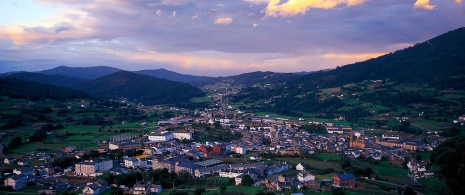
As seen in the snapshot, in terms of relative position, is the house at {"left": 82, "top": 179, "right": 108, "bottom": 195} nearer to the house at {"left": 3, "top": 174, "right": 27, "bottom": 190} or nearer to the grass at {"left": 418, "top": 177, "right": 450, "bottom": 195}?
the house at {"left": 3, "top": 174, "right": 27, "bottom": 190}

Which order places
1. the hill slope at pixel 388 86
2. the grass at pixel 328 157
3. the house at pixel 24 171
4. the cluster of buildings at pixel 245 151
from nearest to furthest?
1. the cluster of buildings at pixel 245 151
2. the house at pixel 24 171
3. the grass at pixel 328 157
4. the hill slope at pixel 388 86

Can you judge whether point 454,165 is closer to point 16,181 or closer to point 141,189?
point 141,189

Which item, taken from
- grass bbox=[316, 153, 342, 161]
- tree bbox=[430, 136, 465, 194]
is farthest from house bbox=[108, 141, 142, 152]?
tree bbox=[430, 136, 465, 194]

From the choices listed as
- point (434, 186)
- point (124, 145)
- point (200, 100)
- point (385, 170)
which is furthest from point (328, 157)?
point (200, 100)

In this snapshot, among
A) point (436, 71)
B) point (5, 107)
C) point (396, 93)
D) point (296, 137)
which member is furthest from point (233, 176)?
point (436, 71)

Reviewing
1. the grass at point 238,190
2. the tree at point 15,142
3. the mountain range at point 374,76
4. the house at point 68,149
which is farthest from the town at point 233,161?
the mountain range at point 374,76

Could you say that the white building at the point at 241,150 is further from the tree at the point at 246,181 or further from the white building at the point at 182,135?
the tree at the point at 246,181
